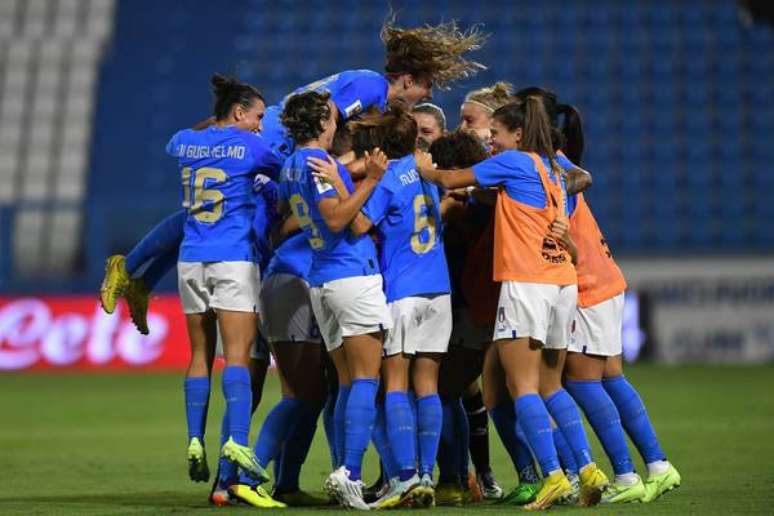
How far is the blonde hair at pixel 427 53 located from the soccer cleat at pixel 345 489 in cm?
217

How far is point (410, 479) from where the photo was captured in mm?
5910

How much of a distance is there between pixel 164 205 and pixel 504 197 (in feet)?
37.1

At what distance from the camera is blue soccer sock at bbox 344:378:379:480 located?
5.86 meters

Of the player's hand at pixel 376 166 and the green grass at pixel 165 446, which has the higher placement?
the player's hand at pixel 376 166

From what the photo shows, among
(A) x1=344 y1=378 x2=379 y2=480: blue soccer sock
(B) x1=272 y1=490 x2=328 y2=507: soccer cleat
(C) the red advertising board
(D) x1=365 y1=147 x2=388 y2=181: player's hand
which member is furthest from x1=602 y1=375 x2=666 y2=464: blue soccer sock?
(C) the red advertising board

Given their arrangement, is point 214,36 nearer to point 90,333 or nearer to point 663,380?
point 90,333

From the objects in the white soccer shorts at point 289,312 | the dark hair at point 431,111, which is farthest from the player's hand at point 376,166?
the dark hair at point 431,111

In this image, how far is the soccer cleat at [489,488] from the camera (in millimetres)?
6641

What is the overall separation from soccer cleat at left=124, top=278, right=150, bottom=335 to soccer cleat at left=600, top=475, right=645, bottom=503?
2548mm

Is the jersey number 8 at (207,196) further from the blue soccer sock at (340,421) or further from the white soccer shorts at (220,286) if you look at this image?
the blue soccer sock at (340,421)

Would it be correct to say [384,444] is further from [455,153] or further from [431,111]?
[431,111]

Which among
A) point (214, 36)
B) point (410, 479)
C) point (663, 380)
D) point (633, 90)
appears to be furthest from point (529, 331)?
point (214, 36)

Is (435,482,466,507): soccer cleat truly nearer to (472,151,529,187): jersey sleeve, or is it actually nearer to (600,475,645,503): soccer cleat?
(600,475,645,503): soccer cleat

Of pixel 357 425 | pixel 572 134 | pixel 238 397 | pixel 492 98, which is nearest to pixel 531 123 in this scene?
pixel 572 134
